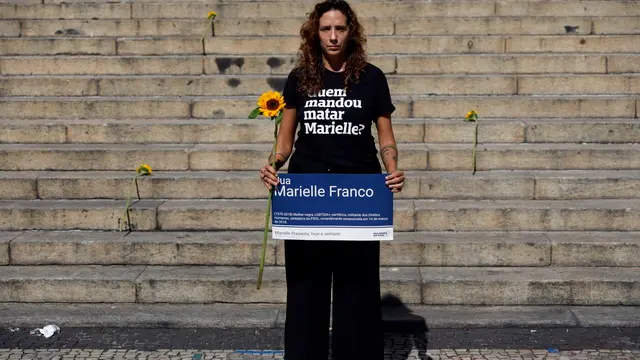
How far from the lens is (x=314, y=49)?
369 centimetres

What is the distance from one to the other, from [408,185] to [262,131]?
4.63 feet

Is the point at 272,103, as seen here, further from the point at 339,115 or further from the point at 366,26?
the point at 366,26

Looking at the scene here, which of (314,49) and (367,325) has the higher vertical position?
(314,49)

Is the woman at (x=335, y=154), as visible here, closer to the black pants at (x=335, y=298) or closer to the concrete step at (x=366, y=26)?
the black pants at (x=335, y=298)

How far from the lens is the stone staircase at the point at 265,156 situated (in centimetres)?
538

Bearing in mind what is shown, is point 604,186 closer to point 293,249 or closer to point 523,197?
point 523,197

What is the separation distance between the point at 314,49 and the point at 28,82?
15.7ft

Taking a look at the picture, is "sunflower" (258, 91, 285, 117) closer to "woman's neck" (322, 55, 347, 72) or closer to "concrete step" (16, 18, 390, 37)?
"woman's neck" (322, 55, 347, 72)

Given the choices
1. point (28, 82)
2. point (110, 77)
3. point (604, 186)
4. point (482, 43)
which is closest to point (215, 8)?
point (110, 77)

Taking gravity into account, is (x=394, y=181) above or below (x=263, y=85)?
below

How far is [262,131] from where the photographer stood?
686 cm

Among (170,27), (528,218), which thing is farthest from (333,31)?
(170,27)

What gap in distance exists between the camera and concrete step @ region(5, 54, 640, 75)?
768 centimetres

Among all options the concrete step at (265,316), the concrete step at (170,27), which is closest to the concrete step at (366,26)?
the concrete step at (170,27)
